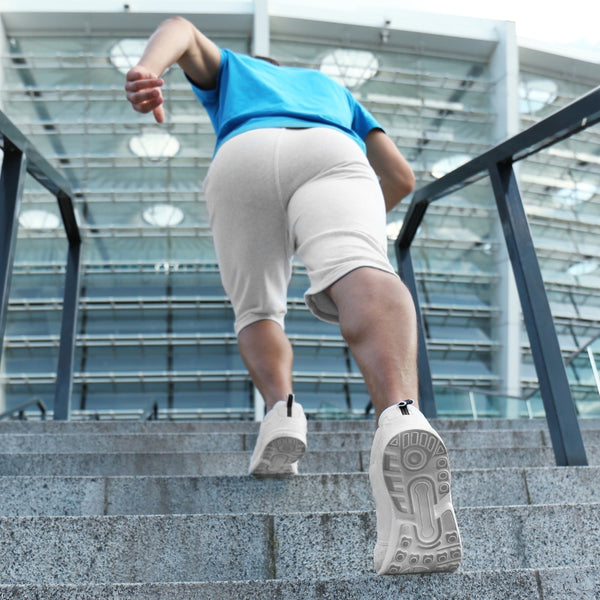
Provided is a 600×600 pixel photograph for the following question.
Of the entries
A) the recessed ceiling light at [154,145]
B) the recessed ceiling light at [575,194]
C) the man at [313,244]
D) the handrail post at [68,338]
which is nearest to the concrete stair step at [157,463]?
the man at [313,244]

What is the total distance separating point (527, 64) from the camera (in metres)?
22.7

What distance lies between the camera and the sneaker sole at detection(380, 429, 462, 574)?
54.1 inches

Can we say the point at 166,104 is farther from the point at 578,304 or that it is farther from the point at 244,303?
the point at 244,303

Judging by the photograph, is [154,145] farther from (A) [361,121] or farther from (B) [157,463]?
(A) [361,121]

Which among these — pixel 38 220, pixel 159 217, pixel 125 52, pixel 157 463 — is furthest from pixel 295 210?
pixel 125 52

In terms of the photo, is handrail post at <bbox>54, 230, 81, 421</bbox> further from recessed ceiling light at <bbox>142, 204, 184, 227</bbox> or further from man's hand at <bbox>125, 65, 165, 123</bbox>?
recessed ceiling light at <bbox>142, 204, 184, 227</bbox>

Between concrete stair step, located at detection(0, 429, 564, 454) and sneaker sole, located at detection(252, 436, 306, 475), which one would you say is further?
concrete stair step, located at detection(0, 429, 564, 454)

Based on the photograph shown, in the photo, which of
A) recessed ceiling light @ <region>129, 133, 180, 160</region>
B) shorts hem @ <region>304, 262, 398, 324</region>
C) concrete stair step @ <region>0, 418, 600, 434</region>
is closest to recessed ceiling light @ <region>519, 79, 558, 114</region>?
recessed ceiling light @ <region>129, 133, 180, 160</region>

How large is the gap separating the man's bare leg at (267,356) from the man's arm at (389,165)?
1.69ft

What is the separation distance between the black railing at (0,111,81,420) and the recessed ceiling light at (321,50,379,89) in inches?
684

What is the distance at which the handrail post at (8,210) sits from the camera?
2826 millimetres

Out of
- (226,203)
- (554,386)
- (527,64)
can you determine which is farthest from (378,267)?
(527,64)

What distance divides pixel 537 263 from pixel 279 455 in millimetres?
1223

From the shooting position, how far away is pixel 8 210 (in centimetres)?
291
